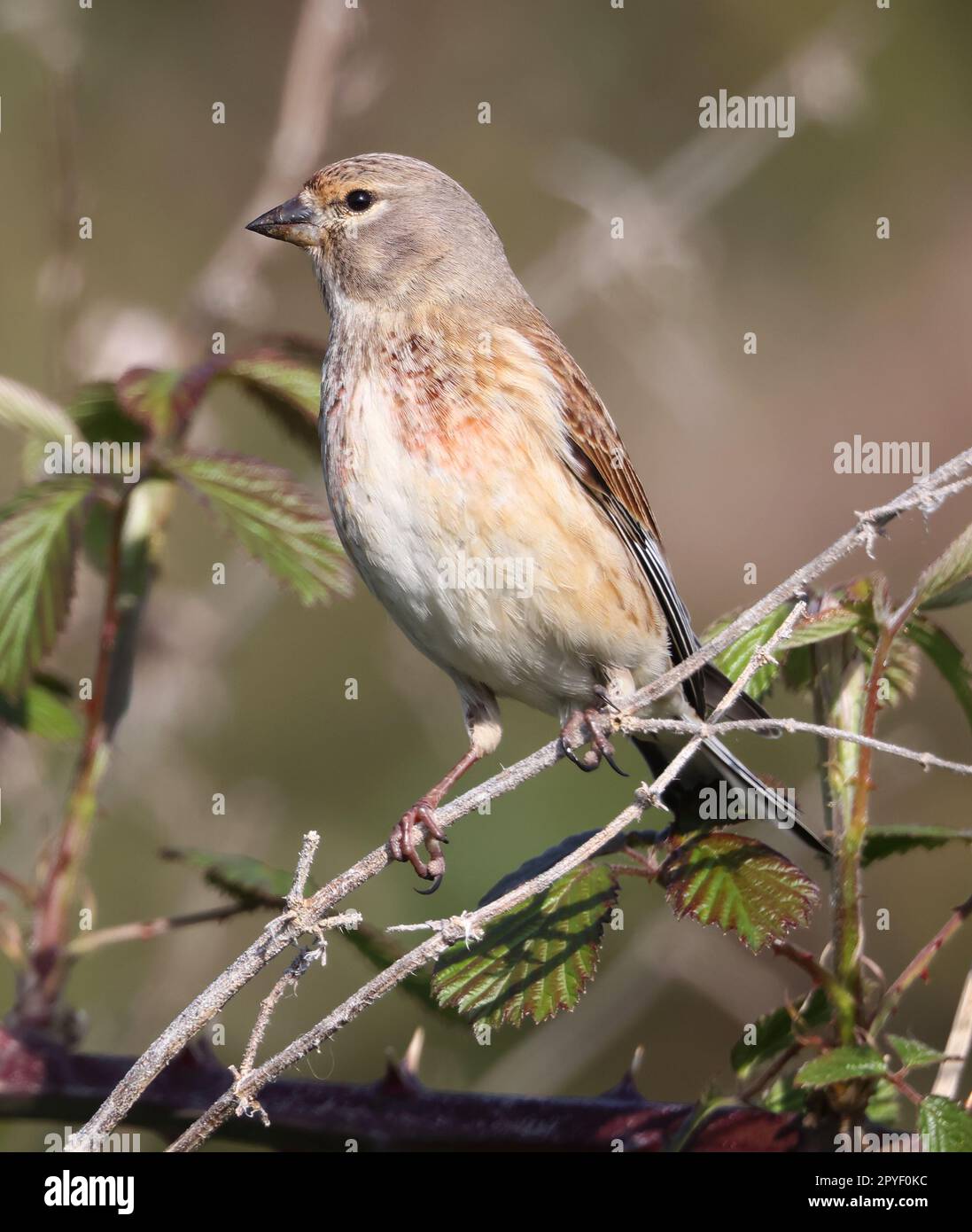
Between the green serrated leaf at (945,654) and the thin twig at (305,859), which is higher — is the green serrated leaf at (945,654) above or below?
above

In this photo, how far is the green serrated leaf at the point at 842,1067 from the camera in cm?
194

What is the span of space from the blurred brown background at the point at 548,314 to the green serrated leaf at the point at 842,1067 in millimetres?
1080

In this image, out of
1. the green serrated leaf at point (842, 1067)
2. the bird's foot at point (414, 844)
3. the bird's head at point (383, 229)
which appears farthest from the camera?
the bird's head at point (383, 229)

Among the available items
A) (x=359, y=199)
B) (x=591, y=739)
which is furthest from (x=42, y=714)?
(x=359, y=199)

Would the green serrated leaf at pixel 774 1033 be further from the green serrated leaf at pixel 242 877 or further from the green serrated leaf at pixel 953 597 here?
the green serrated leaf at pixel 242 877

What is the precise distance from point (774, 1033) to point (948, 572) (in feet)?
2.64

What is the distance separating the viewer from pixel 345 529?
3.15 metres

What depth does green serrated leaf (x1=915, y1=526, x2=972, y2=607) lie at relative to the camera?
6.69ft

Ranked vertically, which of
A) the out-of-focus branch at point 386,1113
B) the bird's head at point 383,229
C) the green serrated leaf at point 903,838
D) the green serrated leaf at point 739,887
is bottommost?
the out-of-focus branch at point 386,1113

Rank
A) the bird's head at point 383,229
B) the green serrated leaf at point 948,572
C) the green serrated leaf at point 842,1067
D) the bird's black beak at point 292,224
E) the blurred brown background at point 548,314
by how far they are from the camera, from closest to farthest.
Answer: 1. the green serrated leaf at point 842,1067
2. the green serrated leaf at point 948,572
3. the bird's head at point 383,229
4. the bird's black beak at point 292,224
5. the blurred brown background at point 548,314

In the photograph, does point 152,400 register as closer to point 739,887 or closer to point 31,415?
point 31,415

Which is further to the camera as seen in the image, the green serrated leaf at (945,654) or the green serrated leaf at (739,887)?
the green serrated leaf at (945,654)

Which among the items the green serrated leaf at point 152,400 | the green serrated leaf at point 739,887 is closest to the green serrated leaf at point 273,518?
the green serrated leaf at point 152,400

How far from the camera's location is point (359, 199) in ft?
11.6
